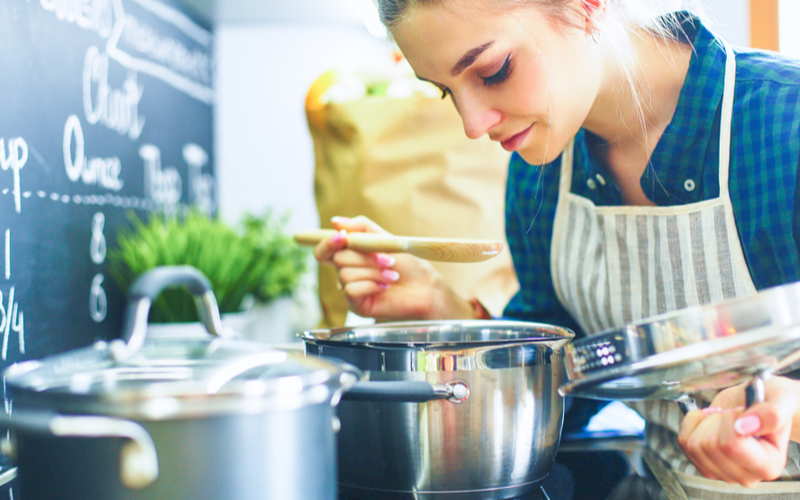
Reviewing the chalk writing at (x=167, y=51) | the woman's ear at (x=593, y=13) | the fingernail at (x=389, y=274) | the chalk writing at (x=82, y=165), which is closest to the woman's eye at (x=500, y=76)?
the woman's ear at (x=593, y=13)

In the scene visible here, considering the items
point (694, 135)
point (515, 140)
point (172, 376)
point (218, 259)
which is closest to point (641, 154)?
point (694, 135)

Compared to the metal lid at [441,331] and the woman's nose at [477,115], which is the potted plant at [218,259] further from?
the woman's nose at [477,115]

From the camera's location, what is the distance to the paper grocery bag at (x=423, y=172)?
1178mm

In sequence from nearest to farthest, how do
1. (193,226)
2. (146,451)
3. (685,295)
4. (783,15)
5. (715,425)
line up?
(146,451), (715,425), (685,295), (783,15), (193,226)

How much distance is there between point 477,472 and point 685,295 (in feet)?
1.23

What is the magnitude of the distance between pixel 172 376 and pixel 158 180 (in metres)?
1.06

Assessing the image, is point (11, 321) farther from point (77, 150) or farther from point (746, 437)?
point (746, 437)

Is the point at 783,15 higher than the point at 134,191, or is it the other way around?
the point at 783,15

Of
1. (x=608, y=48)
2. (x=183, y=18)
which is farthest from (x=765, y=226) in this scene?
(x=183, y=18)

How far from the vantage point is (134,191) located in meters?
1.27

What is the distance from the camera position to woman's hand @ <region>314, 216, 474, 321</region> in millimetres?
860

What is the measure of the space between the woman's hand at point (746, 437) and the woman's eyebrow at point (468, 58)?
38cm

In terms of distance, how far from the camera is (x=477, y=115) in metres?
0.67

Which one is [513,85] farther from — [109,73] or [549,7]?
[109,73]
